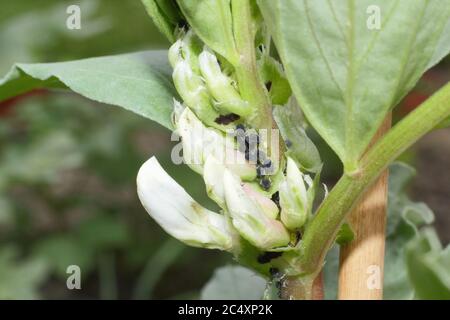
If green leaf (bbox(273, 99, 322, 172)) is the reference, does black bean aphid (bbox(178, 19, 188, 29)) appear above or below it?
above

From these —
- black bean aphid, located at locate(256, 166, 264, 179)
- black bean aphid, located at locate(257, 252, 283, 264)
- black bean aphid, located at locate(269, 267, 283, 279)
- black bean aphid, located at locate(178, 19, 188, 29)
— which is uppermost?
black bean aphid, located at locate(178, 19, 188, 29)

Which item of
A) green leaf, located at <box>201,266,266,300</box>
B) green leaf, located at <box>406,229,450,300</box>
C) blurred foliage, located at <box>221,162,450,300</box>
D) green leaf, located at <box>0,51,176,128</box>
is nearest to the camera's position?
green leaf, located at <box>406,229,450,300</box>

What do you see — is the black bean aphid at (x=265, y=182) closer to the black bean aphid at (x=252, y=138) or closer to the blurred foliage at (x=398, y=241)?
the black bean aphid at (x=252, y=138)

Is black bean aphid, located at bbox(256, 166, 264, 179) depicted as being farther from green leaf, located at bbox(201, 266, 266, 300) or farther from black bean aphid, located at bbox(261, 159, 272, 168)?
green leaf, located at bbox(201, 266, 266, 300)

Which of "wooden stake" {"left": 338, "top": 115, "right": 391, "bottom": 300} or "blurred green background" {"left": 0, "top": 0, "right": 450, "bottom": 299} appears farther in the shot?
"blurred green background" {"left": 0, "top": 0, "right": 450, "bottom": 299}

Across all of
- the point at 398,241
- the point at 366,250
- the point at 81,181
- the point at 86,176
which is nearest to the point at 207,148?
the point at 366,250

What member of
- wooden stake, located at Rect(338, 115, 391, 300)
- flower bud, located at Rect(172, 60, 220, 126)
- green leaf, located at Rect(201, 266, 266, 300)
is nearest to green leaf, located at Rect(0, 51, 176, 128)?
flower bud, located at Rect(172, 60, 220, 126)

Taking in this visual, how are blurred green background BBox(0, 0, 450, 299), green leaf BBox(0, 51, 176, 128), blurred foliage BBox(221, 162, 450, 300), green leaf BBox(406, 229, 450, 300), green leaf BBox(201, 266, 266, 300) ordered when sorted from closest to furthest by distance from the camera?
green leaf BBox(406, 229, 450, 300) < green leaf BBox(0, 51, 176, 128) < blurred foliage BBox(221, 162, 450, 300) < green leaf BBox(201, 266, 266, 300) < blurred green background BBox(0, 0, 450, 299)
